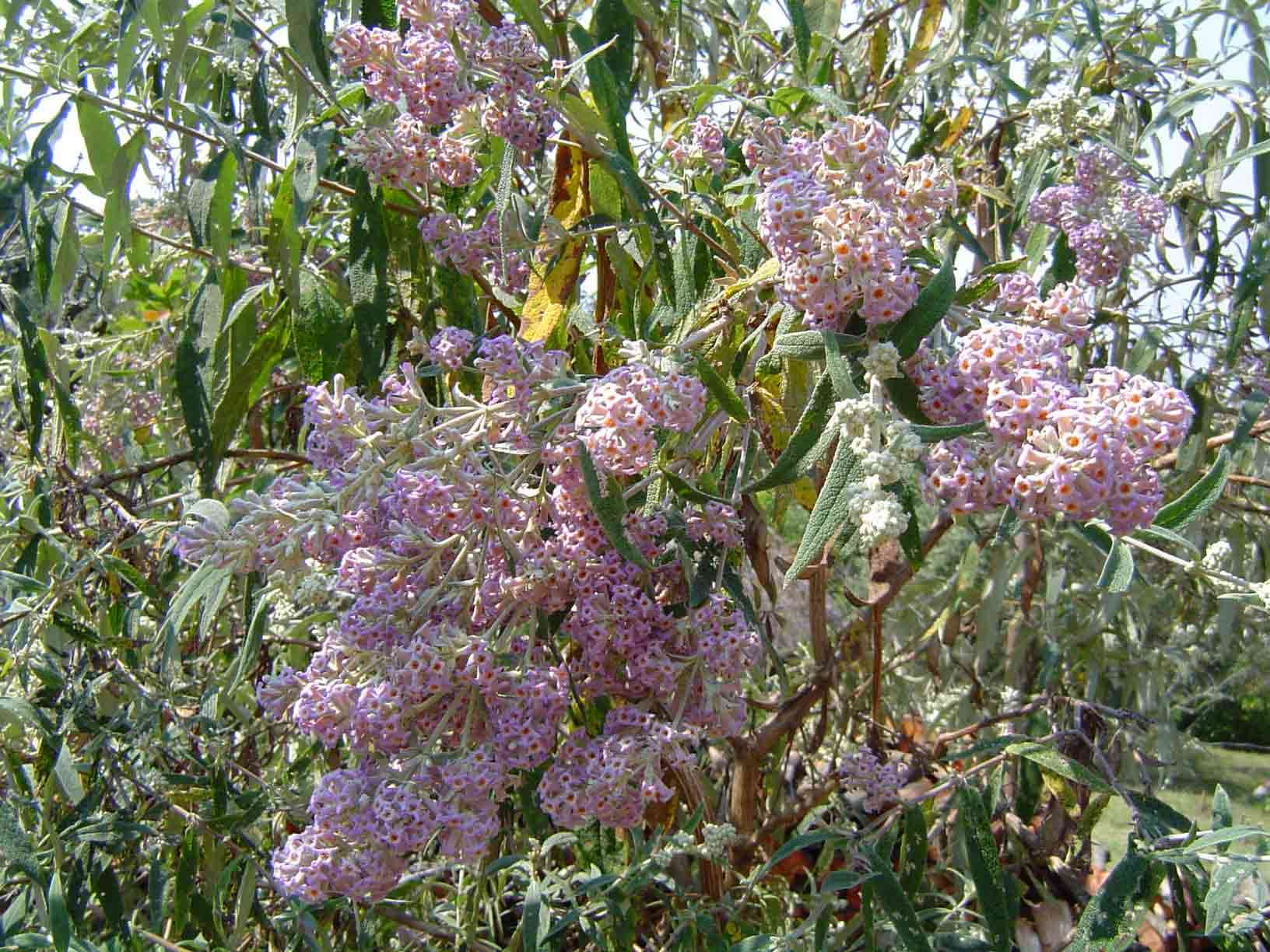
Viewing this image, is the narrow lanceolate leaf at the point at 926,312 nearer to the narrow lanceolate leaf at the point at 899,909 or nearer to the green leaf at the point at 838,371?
the green leaf at the point at 838,371

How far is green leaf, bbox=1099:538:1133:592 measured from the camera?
0.98 metres

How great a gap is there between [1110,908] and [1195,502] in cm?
50

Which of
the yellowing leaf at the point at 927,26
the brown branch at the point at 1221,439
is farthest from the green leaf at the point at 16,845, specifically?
the yellowing leaf at the point at 927,26

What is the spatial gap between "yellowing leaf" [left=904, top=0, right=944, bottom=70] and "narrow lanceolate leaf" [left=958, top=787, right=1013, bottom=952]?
4.91 ft

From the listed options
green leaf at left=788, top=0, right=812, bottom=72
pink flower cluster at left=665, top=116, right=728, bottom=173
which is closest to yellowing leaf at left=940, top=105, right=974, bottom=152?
green leaf at left=788, top=0, right=812, bottom=72

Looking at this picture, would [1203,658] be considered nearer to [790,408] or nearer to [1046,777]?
[1046,777]

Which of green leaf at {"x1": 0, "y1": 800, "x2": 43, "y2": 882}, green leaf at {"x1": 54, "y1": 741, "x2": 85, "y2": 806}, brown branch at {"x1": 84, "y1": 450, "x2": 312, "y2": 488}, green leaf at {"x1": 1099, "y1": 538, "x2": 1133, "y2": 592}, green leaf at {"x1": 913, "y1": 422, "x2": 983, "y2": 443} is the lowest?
green leaf at {"x1": 0, "y1": 800, "x2": 43, "y2": 882}

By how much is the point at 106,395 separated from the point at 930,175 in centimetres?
208

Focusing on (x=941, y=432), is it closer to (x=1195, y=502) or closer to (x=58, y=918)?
(x=1195, y=502)

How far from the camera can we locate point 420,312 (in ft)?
5.98

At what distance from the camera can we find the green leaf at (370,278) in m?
1.52

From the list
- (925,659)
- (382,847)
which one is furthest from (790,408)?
(925,659)

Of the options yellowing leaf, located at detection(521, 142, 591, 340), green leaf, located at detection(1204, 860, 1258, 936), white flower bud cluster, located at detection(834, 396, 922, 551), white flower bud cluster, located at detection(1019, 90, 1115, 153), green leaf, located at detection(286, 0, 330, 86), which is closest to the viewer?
white flower bud cluster, located at detection(834, 396, 922, 551)

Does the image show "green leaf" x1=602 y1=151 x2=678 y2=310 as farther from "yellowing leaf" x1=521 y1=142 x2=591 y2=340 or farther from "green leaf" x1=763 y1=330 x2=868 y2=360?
"green leaf" x1=763 y1=330 x2=868 y2=360
